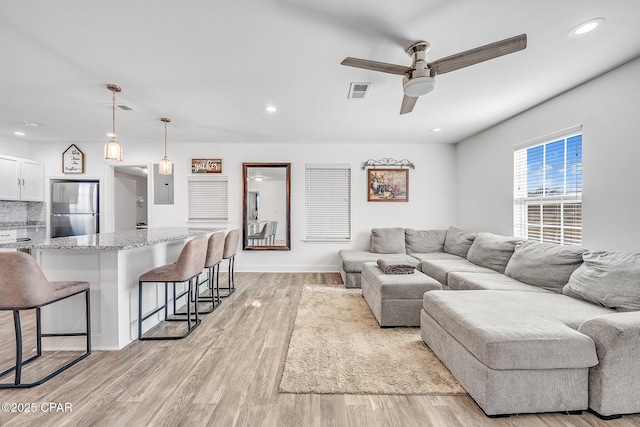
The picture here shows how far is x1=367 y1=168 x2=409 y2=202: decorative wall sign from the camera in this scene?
546 centimetres

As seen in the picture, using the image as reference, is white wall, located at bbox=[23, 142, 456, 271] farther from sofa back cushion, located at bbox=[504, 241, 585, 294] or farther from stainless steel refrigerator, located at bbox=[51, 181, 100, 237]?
sofa back cushion, located at bbox=[504, 241, 585, 294]

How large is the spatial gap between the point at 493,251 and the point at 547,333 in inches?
82.0

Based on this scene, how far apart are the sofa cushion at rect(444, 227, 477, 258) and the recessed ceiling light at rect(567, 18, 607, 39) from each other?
2.89 m

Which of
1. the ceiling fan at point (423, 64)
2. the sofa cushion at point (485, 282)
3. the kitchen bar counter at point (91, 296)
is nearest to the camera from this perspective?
the ceiling fan at point (423, 64)

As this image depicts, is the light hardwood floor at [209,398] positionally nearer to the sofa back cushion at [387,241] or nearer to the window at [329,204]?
the sofa back cushion at [387,241]

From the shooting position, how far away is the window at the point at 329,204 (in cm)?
547

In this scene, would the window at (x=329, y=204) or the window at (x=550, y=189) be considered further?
the window at (x=329, y=204)

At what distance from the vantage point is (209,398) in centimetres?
180

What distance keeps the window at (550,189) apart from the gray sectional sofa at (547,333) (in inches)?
22.5

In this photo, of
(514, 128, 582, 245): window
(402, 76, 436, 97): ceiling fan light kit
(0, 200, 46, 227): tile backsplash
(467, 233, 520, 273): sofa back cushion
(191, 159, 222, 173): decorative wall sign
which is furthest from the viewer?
(191, 159, 222, 173): decorative wall sign

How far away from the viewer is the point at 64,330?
242cm

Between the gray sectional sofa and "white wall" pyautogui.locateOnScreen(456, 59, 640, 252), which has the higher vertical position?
"white wall" pyautogui.locateOnScreen(456, 59, 640, 252)

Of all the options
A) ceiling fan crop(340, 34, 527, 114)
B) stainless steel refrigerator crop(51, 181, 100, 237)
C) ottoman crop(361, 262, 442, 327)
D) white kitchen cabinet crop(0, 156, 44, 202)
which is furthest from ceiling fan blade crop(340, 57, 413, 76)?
white kitchen cabinet crop(0, 156, 44, 202)

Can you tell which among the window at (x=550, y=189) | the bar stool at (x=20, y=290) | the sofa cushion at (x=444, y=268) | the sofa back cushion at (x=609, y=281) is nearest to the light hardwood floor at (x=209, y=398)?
the bar stool at (x=20, y=290)
